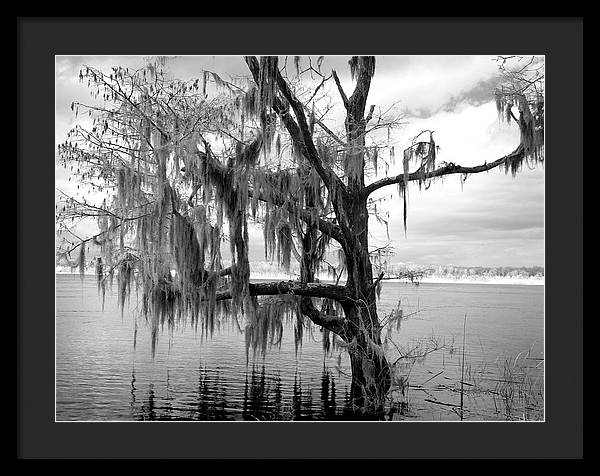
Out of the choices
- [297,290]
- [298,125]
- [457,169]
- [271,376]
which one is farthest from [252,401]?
[457,169]

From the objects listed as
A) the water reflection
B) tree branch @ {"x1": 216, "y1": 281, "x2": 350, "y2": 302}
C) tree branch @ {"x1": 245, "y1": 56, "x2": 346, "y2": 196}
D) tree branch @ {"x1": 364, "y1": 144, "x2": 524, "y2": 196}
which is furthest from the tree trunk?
tree branch @ {"x1": 245, "y1": 56, "x2": 346, "y2": 196}

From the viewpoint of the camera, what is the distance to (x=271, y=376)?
7.64 metres

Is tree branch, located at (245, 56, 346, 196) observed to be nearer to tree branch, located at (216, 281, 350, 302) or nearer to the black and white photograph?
→ the black and white photograph

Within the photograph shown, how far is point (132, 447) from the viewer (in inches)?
132

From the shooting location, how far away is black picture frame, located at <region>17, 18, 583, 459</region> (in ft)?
10.7

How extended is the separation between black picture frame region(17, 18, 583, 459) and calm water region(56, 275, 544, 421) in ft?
5.86
